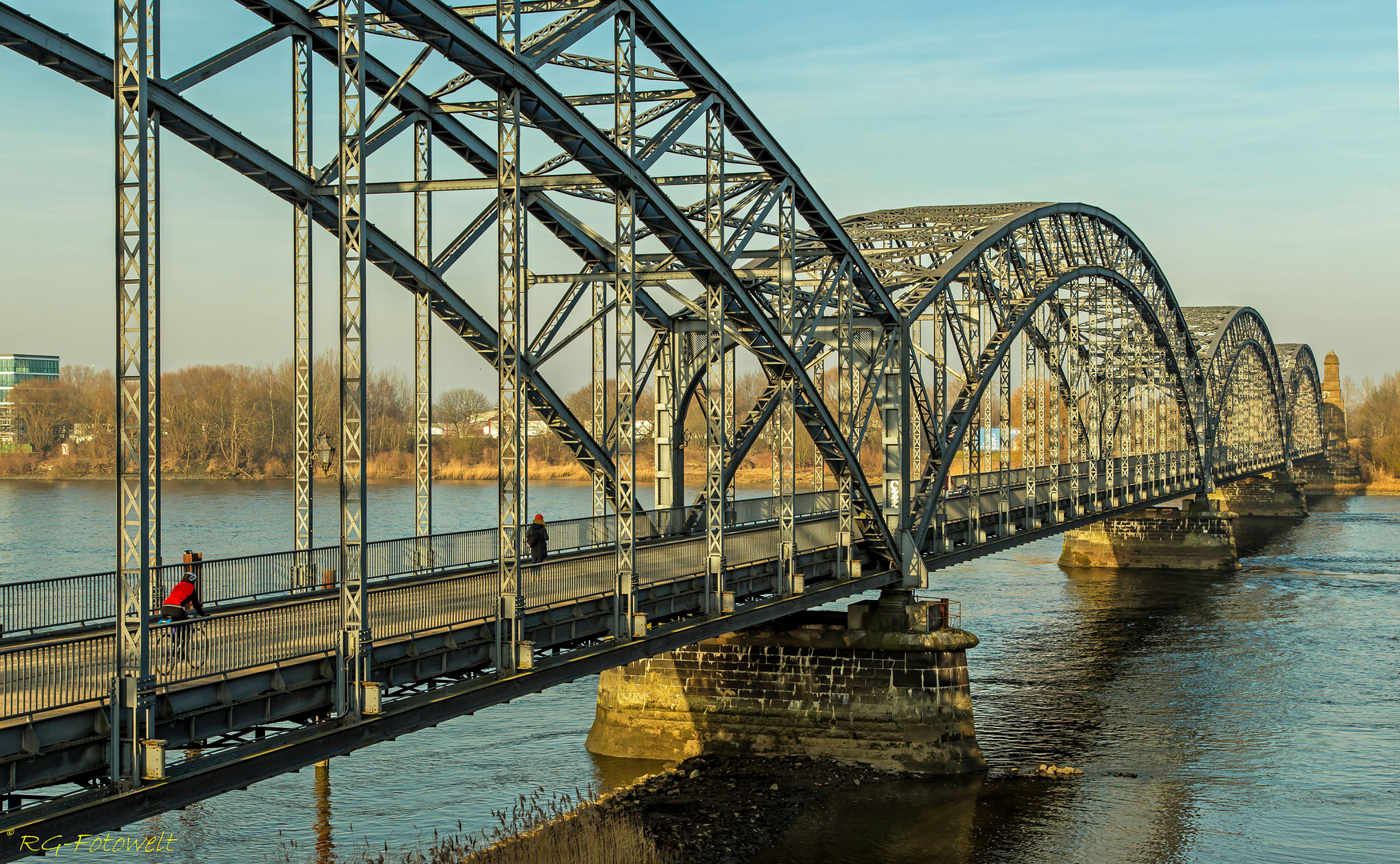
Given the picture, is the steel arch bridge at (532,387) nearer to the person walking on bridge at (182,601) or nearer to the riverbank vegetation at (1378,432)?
the person walking on bridge at (182,601)

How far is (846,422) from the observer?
100 feet

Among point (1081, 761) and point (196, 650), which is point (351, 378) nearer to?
point (196, 650)

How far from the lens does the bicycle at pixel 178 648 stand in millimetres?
13039

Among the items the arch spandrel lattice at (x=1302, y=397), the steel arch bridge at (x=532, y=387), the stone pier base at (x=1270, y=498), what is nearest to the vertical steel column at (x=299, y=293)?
the steel arch bridge at (x=532, y=387)

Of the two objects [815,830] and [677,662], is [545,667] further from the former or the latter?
[677,662]

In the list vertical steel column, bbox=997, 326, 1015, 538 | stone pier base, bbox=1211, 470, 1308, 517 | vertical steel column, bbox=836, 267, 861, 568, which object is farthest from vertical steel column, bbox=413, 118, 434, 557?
stone pier base, bbox=1211, 470, 1308, 517

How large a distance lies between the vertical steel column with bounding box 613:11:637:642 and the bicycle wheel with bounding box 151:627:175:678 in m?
6.58

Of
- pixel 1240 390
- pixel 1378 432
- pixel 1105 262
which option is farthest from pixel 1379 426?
pixel 1105 262

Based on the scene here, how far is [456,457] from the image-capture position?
377 feet

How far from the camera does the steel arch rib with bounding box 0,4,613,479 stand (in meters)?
15.3

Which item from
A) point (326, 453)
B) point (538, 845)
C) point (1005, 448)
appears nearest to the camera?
point (326, 453)

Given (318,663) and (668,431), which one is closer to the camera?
(318,663)

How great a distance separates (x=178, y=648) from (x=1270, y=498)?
10779 cm

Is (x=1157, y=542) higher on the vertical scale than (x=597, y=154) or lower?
lower
